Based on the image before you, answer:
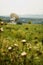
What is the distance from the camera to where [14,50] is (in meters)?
1.96

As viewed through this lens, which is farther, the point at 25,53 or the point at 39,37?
the point at 39,37

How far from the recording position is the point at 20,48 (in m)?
2.00

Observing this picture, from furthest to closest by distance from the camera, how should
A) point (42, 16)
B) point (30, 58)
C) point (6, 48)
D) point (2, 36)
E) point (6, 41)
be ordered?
point (42, 16)
point (2, 36)
point (6, 41)
point (6, 48)
point (30, 58)

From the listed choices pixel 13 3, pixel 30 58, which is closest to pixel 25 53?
pixel 30 58

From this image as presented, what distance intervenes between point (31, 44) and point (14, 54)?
329 millimetres

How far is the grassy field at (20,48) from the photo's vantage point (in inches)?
72.2

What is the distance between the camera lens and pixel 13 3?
440 cm

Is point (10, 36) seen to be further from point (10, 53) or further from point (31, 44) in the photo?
point (10, 53)

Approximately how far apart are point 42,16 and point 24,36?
1.84 meters

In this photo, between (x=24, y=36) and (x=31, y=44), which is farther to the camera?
(x=24, y=36)

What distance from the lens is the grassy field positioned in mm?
1834

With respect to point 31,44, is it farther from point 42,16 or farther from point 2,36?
point 42,16

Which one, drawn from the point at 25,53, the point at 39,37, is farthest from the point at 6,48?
the point at 39,37

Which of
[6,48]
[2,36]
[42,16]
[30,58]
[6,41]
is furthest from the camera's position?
[42,16]
